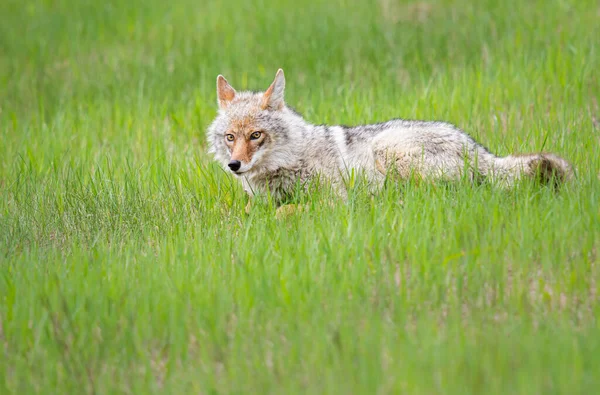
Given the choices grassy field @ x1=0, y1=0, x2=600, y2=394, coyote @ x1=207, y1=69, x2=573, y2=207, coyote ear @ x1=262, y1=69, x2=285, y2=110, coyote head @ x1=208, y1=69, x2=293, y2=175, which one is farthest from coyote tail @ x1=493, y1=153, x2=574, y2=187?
coyote ear @ x1=262, y1=69, x2=285, y2=110

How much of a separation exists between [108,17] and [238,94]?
24.6 feet

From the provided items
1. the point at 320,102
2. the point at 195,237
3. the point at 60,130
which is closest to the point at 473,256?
the point at 195,237

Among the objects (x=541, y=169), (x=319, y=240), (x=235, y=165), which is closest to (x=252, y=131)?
(x=235, y=165)

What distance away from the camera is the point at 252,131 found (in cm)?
678

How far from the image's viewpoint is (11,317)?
15.8 feet

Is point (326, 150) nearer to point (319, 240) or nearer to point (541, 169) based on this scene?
point (319, 240)

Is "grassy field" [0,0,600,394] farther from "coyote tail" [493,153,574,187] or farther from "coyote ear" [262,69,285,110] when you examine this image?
"coyote ear" [262,69,285,110]

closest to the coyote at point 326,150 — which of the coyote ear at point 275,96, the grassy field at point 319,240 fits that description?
the coyote ear at point 275,96

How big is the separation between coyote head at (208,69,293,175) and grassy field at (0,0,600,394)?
18.1 inches

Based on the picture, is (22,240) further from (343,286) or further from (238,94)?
(343,286)

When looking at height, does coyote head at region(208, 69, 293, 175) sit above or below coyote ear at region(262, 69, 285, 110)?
below

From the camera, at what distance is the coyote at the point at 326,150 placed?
6.44 m

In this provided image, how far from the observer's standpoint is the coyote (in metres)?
6.44

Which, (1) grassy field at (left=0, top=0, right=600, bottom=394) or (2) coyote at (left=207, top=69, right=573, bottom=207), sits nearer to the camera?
(1) grassy field at (left=0, top=0, right=600, bottom=394)
